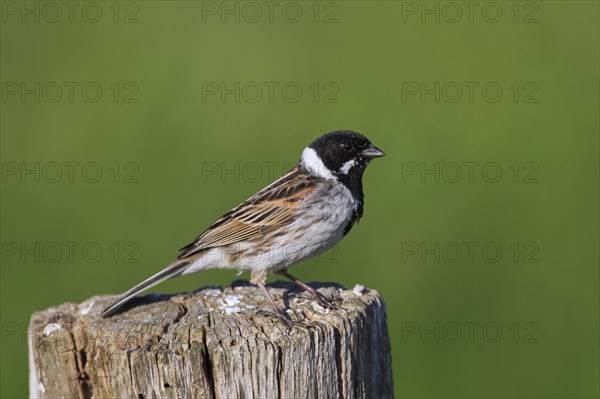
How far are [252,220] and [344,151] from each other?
2.82ft

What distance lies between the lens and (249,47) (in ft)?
40.0

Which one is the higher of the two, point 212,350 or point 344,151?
point 344,151

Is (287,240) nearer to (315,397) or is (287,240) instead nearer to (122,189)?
(315,397)

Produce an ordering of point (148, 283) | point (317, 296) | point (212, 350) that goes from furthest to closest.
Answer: point (148, 283), point (317, 296), point (212, 350)

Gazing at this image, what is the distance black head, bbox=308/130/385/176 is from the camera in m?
6.88

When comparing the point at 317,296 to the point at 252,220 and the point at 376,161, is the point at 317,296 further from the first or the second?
the point at 376,161

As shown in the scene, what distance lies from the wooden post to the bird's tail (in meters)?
0.08

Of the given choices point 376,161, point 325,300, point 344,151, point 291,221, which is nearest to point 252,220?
point 291,221

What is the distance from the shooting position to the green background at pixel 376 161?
9133mm

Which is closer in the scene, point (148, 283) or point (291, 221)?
point (148, 283)

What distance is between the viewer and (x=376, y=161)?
10.7 metres

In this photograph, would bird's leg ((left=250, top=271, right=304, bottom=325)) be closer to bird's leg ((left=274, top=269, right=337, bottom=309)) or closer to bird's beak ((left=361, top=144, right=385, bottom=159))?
bird's leg ((left=274, top=269, right=337, bottom=309))

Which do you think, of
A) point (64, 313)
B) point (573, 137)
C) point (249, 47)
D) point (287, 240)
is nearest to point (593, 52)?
point (573, 137)

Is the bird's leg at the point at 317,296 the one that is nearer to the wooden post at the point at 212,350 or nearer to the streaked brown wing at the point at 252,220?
the wooden post at the point at 212,350
